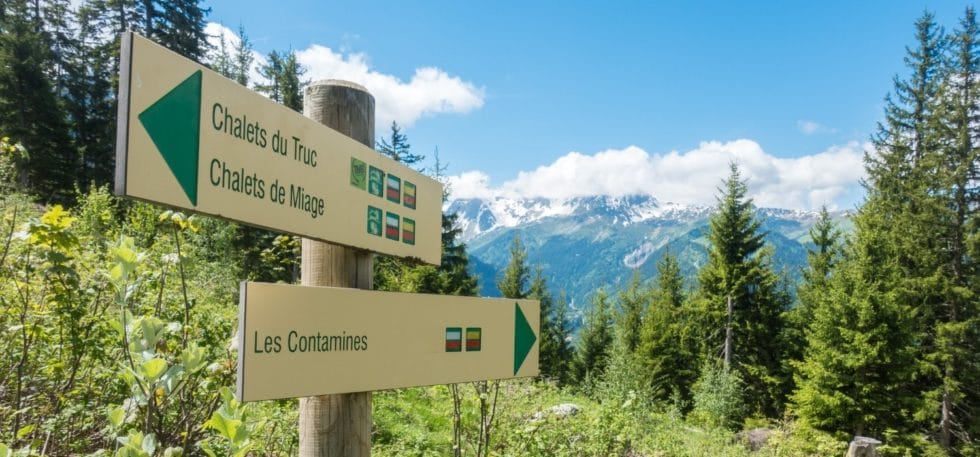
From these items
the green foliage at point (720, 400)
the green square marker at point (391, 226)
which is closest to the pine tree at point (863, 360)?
the green foliage at point (720, 400)

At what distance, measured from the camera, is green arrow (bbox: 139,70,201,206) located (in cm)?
104

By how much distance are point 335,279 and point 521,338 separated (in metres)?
0.90

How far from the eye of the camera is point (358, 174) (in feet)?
5.36

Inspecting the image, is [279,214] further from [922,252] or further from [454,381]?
[922,252]

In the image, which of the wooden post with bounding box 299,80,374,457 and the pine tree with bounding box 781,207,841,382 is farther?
the pine tree with bounding box 781,207,841,382

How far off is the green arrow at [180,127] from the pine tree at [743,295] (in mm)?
23177

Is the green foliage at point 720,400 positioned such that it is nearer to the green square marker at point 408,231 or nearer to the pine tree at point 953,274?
the pine tree at point 953,274

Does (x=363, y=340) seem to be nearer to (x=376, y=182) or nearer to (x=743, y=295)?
(x=376, y=182)

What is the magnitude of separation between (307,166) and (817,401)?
1808 centimetres

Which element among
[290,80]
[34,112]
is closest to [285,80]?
[290,80]

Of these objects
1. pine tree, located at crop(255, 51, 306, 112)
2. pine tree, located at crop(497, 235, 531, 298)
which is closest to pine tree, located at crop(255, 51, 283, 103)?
pine tree, located at crop(255, 51, 306, 112)

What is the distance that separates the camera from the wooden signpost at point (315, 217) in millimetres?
1064

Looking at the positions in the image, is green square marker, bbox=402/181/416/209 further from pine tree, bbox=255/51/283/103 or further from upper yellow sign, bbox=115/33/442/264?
pine tree, bbox=255/51/283/103

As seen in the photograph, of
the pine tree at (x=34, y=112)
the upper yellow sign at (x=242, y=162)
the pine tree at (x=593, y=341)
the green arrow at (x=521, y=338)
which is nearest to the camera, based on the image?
the upper yellow sign at (x=242, y=162)
